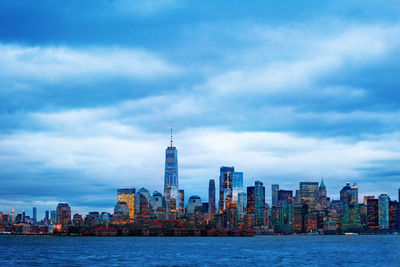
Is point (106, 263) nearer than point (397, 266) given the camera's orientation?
No

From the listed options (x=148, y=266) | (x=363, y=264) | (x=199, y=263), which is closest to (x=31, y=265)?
(x=148, y=266)

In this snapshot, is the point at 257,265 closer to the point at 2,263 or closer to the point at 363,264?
the point at 363,264

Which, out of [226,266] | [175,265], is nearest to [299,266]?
[226,266]

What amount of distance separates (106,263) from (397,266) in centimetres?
6324

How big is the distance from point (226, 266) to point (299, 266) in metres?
15.9

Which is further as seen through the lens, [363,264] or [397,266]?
[363,264]

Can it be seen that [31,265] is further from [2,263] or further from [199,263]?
[199,263]

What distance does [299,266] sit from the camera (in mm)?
117438

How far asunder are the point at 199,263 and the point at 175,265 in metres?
7.57

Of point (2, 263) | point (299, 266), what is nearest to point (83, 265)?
point (2, 263)

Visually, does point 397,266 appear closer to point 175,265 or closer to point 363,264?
point 363,264

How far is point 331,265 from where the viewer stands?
120250 mm

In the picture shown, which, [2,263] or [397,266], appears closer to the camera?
[397,266]

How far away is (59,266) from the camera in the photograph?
11600 centimetres
